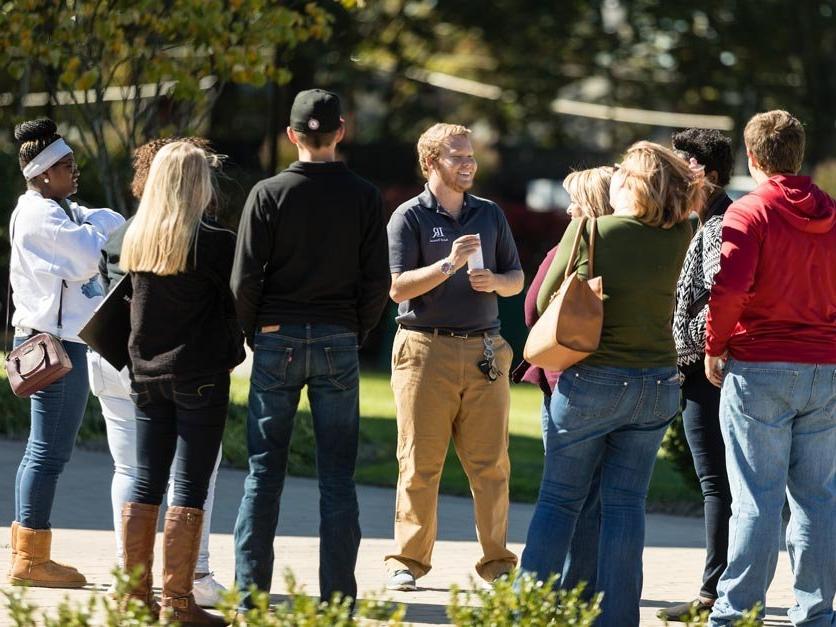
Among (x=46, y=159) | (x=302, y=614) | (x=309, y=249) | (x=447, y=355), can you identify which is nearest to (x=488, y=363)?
(x=447, y=355)

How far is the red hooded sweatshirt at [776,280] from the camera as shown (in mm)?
5266

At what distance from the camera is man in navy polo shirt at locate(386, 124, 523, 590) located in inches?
255

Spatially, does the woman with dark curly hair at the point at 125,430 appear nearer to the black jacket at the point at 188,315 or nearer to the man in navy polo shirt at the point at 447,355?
the black jacket at the point at 188,315

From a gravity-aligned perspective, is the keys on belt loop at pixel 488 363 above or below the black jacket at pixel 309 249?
below

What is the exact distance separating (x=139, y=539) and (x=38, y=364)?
0.94m

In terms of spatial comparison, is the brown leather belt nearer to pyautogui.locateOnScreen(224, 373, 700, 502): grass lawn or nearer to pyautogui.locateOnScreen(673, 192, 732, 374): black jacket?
pyautogui.locateOnScreen(673, 192, 732, 374): black jacket

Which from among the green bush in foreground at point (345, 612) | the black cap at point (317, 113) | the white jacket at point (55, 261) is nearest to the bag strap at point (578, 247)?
the black cap at point (317, 113)

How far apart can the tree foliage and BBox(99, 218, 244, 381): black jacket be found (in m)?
5.30

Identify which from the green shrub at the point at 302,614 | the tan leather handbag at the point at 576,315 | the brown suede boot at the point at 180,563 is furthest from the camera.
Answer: the brown suede boot at the point at 180,563

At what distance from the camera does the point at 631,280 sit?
5168 mm

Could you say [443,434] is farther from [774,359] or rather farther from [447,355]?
[774,359]

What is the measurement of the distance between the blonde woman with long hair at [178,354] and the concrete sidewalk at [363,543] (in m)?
0.55

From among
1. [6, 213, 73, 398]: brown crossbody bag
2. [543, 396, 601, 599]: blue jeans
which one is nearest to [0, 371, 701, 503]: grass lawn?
[543, 396, 601, 599]: blue jeans

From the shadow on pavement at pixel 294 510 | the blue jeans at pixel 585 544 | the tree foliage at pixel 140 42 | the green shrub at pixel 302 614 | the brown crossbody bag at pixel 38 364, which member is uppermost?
the tree foliage at pixel 140 42
